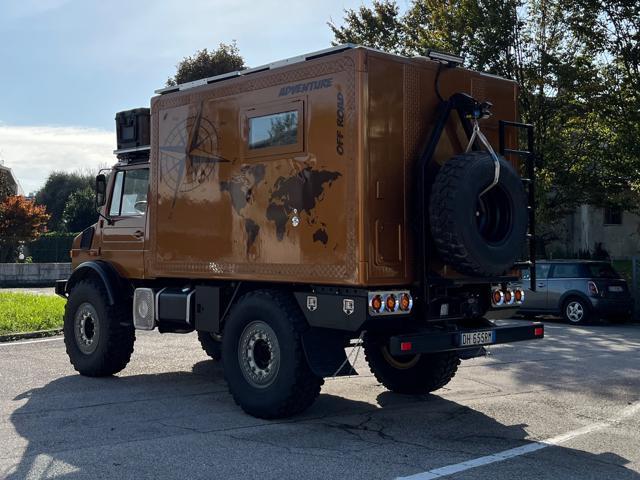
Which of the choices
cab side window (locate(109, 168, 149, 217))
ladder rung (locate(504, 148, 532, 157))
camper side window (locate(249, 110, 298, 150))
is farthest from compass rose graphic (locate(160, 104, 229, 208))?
ladder rung (locate(504, 148, 532, 157))

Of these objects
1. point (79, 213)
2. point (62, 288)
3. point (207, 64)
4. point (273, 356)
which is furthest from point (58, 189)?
point (273, 356)

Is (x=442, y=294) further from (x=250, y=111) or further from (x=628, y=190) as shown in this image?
(x=628, y=190)

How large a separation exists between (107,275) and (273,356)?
3.29 meters

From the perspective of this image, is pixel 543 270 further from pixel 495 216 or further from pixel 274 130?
pixel 274 130

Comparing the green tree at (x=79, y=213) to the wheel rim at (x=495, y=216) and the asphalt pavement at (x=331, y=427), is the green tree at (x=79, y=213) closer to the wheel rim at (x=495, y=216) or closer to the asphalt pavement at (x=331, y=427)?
the asphalt pavement at (x=331, y=427)

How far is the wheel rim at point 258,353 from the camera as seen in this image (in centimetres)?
756

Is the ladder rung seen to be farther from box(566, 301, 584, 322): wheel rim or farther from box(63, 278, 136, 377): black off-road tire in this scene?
box(566, 301, 584, 322): wheel rim

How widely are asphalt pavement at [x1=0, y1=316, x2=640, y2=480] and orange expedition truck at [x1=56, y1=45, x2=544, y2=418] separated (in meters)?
0.57

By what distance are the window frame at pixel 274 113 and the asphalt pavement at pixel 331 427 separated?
253cm

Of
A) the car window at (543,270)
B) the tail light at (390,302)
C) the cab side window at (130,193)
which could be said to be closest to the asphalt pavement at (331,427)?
the tail light at (390,302)

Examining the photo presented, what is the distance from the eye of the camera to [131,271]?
977cm

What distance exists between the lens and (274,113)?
778 centimetres

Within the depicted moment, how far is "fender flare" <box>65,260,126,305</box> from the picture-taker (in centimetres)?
978

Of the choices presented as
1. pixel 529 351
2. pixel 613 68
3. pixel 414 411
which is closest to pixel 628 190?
pixel 613 68
